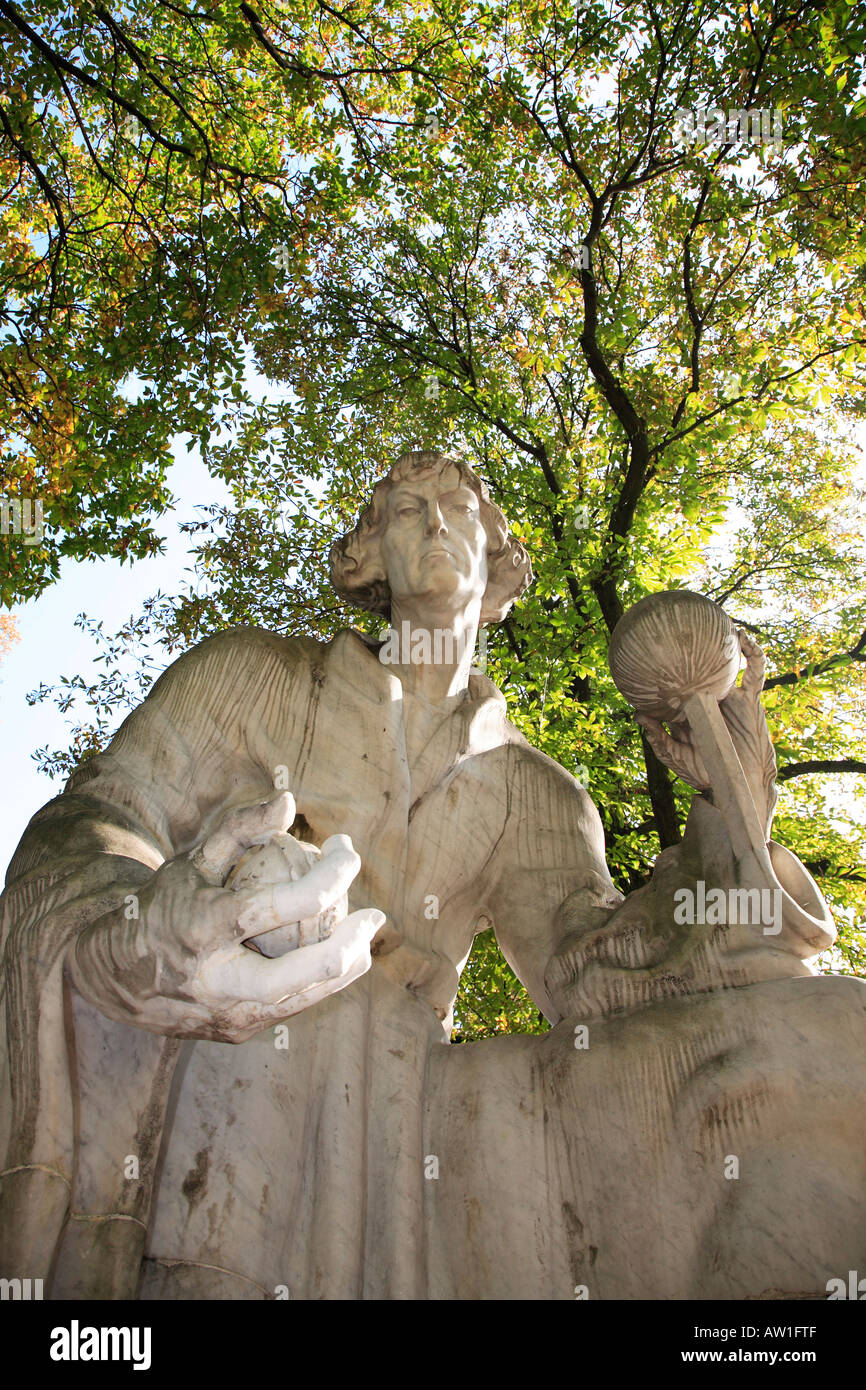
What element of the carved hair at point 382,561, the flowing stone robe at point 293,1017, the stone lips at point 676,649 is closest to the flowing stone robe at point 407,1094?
the flowing stone robe at point 293,1017

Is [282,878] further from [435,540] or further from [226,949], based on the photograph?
[435,540]

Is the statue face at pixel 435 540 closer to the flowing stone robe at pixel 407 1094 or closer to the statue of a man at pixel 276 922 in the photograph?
the statue of a man at pixel 276 922

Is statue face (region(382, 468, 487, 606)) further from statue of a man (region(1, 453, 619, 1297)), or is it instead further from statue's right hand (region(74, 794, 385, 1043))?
statue's right hand (region(74, 794, 385, 1043))

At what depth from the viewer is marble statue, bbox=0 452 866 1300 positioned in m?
2.21

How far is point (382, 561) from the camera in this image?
396cm

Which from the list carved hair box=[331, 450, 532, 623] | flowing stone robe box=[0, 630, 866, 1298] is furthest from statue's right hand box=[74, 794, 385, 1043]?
carved hair box=[331, 450, 532, 623]

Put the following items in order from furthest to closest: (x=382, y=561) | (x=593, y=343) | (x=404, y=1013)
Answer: (x=593, y=343)
(x=382, y=561)
(x=404, y=1013)

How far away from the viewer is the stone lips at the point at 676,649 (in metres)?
3.06

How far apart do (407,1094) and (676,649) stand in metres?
1.29

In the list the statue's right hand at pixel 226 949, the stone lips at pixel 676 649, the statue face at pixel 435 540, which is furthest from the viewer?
the statue face at pixel 435 540

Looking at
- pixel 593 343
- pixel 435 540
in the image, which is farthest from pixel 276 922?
pixel 593 343

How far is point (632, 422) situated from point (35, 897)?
7.44 m

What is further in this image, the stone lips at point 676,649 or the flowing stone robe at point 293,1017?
the stone lips at point 676,649

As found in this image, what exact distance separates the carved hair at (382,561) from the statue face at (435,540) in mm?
38
